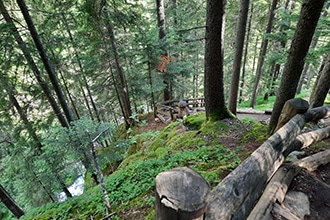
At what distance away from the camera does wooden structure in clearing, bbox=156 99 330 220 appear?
161cm

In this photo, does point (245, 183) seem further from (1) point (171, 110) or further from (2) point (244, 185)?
(1) point (171, 110)

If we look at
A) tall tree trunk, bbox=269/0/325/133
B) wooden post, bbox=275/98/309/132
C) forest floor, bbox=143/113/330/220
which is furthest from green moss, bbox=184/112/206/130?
forest floor, bbox=143/113/330/220

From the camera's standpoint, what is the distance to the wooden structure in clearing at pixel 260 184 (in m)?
1.61

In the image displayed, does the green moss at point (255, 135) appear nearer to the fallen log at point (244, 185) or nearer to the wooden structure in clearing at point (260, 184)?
the wooden structure in clearing at point (260, 184)

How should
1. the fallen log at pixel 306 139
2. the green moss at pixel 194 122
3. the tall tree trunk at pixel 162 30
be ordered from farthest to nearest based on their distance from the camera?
the tall tree trunk at pixel 162 30, the green moss at pixel 194 122, the fallen log at pixel 306 139

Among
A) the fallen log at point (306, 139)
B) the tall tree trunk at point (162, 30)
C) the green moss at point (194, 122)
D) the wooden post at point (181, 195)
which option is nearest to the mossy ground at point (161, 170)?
the fallen log at point (306, 139)

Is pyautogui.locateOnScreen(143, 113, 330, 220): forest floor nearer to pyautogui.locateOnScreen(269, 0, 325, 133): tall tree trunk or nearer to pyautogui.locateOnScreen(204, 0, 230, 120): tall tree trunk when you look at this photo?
pyautogui.locateOnScreen(269, 0, 325, 133): tall tree trunk

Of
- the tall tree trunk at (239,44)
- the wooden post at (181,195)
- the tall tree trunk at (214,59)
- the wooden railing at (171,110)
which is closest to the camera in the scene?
the wooden post at (181,195)

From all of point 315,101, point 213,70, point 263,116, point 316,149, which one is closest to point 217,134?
point 213,70

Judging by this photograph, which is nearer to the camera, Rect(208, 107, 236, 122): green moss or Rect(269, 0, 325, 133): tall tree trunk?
Rect(269, 0, 325, 133): tall tree trunk

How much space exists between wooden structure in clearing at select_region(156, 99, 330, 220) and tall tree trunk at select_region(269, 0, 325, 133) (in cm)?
112

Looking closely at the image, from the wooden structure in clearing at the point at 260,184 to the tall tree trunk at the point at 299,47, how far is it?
3.66ft

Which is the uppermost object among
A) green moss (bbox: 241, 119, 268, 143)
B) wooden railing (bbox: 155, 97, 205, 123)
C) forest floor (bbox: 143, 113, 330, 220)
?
forest floor (bbox: 143, 113, 330, 220)

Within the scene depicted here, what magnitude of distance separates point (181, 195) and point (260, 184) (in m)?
1.46
